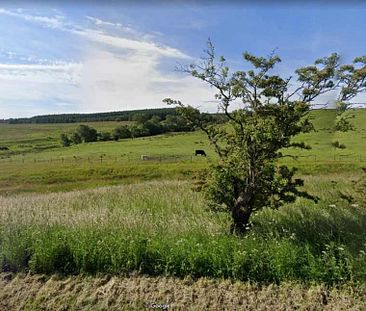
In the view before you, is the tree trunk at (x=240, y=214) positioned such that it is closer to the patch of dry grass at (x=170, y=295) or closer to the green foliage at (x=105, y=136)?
the patch of dry grass at (x=170, y=295)

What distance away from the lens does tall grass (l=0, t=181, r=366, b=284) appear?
4754 millimetres

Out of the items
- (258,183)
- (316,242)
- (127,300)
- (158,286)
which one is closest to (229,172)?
(258,183)

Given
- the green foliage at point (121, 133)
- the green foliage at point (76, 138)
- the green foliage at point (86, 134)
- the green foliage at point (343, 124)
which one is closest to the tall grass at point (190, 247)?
the green foliage at point (343, 124)

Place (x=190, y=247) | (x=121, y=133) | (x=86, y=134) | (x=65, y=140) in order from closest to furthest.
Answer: (x=190, y=247) → (x=65, y=140) → (x=121, y=133) → (x=86, y=134)

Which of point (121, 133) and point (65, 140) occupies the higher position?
point (121, 133)

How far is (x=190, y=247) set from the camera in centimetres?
526

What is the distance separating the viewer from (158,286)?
4578 millimetres

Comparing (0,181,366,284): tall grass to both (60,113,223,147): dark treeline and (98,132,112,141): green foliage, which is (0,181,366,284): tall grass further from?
(98,132,112,141): green foliage

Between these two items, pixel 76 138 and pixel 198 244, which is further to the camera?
pixel 76 138

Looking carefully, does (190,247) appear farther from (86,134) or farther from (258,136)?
(86,134)

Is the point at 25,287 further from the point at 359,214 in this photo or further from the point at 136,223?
the point at 359,214

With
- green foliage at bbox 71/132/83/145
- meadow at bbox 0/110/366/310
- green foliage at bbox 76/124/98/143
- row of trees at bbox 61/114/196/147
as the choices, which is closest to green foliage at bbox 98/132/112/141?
row of trees at bbox 61/114/196/147

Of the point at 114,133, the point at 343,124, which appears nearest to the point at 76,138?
the point at 114,133

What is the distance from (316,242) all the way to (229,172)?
Result: 2.17 m
